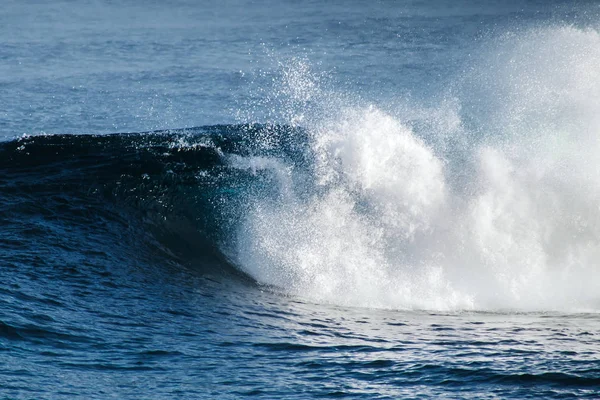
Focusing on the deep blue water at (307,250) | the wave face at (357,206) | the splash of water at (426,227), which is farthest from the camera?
the wave face at (357,206)

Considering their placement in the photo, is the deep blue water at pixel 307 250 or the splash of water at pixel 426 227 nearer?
the deep blue water at pixel 307 250

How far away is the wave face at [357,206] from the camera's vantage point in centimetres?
1272

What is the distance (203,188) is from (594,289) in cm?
767

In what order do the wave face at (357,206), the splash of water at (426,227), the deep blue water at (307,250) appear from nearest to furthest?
the deep blue water at (307,250) < the splash of water at (426,227) < the wave face at (357,206)

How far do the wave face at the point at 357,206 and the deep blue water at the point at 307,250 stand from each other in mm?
42

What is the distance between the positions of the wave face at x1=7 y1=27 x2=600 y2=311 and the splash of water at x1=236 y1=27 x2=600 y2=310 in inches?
1.1

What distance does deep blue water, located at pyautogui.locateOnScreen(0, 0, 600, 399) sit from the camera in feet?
29.5

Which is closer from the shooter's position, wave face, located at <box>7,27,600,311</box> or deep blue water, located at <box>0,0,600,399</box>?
deep blue water, located at <box>0,0,600,399</box>

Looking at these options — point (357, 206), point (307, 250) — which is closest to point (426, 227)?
point (357, 206)

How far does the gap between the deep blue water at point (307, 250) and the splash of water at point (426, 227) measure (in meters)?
0.04

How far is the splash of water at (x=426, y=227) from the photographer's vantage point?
40.9ft

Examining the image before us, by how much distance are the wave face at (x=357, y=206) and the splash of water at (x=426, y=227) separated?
0.09ft

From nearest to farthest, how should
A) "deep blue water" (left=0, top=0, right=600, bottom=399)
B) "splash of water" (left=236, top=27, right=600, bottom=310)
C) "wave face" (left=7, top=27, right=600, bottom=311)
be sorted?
1. "deep blue water" (left=0, top=0, right=600, bottom=399)
2. "splash of water" (left=236, top=27, right=600, bottom=310)
3. "wave face" (left=7, top=27, right=600, bottom=311)

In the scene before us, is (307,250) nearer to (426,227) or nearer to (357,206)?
(357,206)
